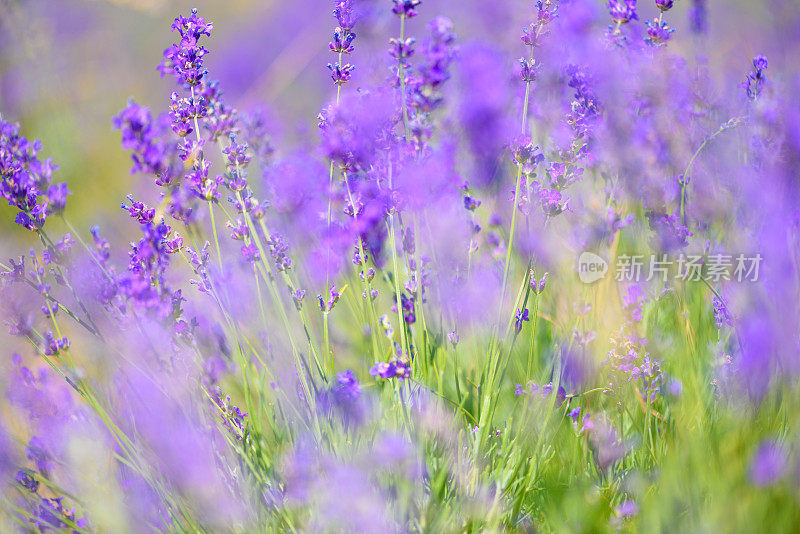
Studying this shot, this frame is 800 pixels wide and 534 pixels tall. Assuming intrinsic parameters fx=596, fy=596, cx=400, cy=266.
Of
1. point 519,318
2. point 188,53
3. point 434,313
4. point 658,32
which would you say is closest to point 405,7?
point 188,53

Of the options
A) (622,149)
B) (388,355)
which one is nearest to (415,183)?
(388,355)

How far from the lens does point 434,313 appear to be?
5.85 feet

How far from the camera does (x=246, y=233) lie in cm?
147

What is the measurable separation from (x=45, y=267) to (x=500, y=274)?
125 cm

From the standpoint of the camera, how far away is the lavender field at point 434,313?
1246 millimetres

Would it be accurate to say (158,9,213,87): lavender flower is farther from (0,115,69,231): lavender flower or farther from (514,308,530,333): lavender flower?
(514,308,530,333): lavender flower

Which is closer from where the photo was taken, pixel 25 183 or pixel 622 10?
pixel 25 183

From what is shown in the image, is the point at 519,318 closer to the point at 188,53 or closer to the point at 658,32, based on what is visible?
the point at 188,53

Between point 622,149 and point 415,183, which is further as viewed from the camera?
point 622,149

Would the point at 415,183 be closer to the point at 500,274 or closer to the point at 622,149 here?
the point at 500,274

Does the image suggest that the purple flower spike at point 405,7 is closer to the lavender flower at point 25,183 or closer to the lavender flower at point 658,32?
the lavender flower at point 25,183

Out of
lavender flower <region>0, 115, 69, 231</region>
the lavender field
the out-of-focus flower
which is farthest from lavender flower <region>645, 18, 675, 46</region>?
lavender flower <region>0, 115, 69, 231</region>

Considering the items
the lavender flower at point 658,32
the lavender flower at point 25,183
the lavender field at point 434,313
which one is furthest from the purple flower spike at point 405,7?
the lavender flower at point 658,32

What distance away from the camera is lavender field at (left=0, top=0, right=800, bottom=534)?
4.09 feet
